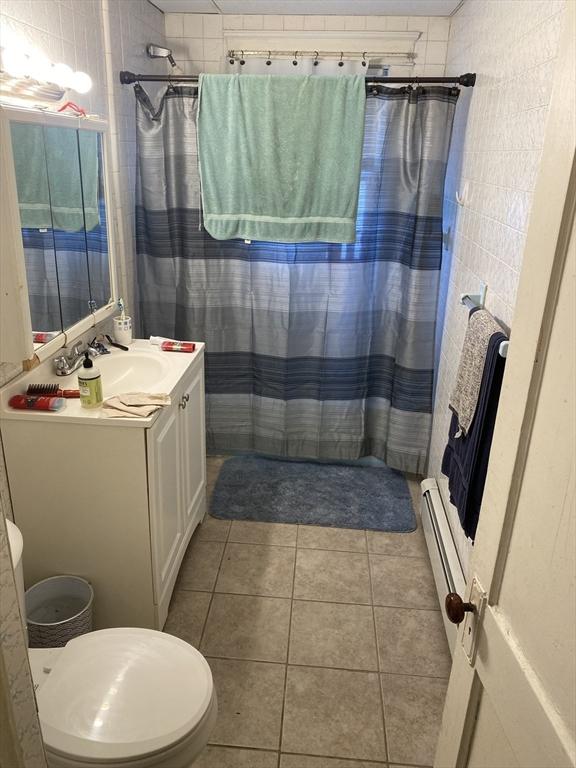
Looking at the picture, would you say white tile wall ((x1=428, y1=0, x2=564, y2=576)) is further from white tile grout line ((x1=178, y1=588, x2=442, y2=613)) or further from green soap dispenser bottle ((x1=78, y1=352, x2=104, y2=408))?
green soap dispenser bottle ((x1=78, y1=352, x2=104, y2=408))

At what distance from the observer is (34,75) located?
185 cm

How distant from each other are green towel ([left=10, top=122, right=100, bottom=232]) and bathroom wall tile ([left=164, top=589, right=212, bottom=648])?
1495 mm

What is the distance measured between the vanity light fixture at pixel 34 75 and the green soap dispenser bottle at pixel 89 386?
830 mm

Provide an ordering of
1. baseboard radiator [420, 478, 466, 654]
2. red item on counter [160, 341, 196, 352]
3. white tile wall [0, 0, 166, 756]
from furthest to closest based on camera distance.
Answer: red item on counter [160, 341, 196, 352], baseboard radiator [420, 478, 466, 654], white tile wall [0, 0, 166, 756]

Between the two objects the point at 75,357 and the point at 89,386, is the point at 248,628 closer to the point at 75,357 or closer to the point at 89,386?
the point at 89,386

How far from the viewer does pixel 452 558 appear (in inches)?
89.7

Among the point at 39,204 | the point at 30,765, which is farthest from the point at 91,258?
the point at 30,765

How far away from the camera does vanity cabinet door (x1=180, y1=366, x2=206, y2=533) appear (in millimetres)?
2354

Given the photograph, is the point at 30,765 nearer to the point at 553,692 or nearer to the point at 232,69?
the point at 553,692

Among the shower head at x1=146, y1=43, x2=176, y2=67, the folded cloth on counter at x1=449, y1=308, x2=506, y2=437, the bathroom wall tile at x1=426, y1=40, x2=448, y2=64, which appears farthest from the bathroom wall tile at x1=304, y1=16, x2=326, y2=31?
the folded cloth on counter at x1=449, y1=308, x2=506, y2=437

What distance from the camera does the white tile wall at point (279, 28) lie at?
9.66 feet

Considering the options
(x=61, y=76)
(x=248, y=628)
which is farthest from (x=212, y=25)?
(x=248, y=628)

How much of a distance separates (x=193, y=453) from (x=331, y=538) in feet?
2.60

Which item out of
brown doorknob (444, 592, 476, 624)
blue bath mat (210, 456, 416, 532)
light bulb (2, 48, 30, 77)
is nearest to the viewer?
brown doorknob (444, 592, 476, 624)
